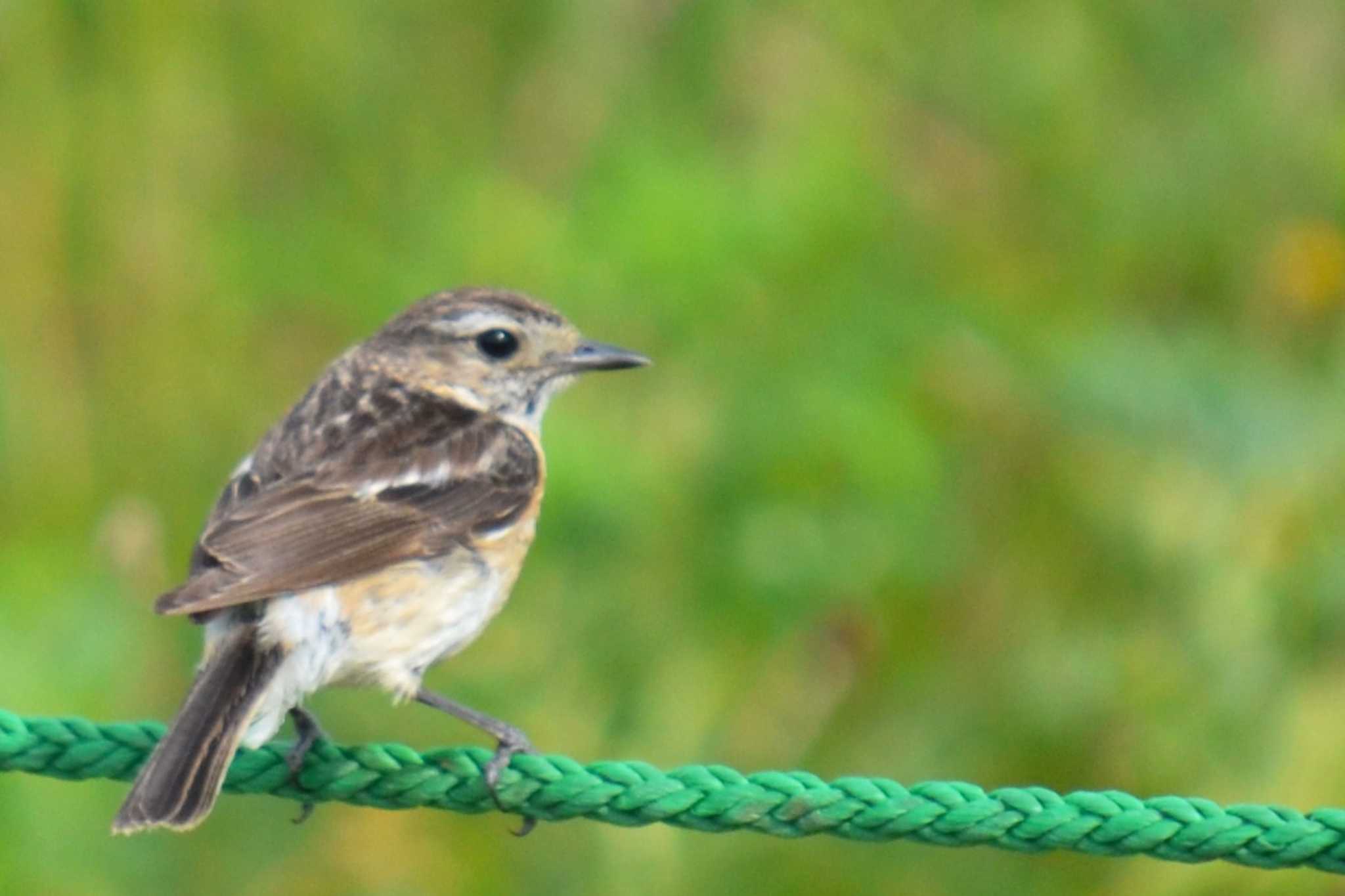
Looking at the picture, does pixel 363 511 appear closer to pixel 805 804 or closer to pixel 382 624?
pixel 382 624

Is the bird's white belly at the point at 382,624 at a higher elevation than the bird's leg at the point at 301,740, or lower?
higher

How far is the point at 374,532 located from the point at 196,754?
1.10m

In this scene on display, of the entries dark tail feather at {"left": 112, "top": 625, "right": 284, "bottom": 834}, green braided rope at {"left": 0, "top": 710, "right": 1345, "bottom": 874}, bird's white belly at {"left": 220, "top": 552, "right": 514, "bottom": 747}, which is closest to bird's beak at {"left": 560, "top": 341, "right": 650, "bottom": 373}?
bird's white belly at {"left": 220, "top": 552, "right": 514, "bottom": 747}

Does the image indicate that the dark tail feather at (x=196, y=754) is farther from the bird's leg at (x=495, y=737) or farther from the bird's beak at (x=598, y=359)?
the bird's beak at (x=598, y=359)

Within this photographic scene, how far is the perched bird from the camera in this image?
4750 millimetres

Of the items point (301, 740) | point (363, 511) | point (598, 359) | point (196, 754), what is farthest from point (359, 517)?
point (598, 359)

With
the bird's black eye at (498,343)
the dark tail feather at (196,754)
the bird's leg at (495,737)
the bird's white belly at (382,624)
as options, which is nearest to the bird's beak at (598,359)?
the bird's black eye at (498,343)

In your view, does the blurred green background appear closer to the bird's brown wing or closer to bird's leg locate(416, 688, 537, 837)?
the bird's brown wing

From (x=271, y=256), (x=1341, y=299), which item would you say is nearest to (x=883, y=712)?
(x=1341, y=299)

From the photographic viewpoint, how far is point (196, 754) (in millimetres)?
4422

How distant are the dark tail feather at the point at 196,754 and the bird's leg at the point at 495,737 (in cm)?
55

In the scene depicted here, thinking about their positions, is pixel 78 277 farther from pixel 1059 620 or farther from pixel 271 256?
pixel 1059 620

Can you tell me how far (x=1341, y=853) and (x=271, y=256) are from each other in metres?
5.05

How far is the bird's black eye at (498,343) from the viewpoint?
21.5ft
